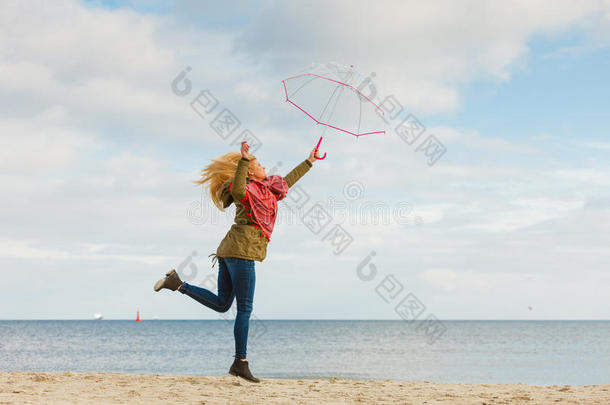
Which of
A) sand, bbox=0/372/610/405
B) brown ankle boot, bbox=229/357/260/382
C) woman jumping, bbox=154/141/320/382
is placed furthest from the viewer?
brown ankle boot, bbox=229/357/260/382

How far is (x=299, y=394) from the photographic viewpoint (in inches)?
228

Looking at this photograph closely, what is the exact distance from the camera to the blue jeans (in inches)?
227

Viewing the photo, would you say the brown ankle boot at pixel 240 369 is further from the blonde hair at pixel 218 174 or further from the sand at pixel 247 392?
the blonde hair at pixel 218 174

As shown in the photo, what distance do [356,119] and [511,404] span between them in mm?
3538

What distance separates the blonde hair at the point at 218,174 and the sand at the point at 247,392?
202 centimetres

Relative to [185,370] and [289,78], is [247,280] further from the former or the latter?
[185,370]

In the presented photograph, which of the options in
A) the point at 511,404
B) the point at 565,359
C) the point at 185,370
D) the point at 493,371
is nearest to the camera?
the point at 511,404

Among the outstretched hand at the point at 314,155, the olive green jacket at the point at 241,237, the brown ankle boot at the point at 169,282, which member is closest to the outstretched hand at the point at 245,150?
the olive green jacket at the point at 241,237

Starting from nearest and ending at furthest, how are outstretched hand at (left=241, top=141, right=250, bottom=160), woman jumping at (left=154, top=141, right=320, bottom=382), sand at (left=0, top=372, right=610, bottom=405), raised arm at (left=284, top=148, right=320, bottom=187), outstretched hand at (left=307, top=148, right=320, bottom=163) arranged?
sand at (left=0, top=372, right=610, bottom=405) < outstretched hand at (left=241, top=141, right=250, bottom=160) < woman jumping at (left=154, top=141, right=320, bottom=382) < raised arm at (left=284, top=148, right=320, bottom=187) < outstretched hand at (left=307, top=148, right=320, bottom=163)

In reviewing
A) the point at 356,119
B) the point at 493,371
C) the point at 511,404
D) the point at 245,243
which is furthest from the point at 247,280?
the point at 493,371

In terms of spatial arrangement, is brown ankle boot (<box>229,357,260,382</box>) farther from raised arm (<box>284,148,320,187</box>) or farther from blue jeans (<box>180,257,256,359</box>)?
raised arm (<box>284,148,320,187</box>)

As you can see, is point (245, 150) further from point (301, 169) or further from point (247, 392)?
point (247, 392)

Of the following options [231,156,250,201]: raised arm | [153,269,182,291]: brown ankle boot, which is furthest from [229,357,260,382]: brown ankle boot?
[231,156,250,201]: raised arm

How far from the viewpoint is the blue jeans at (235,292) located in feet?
18.9
